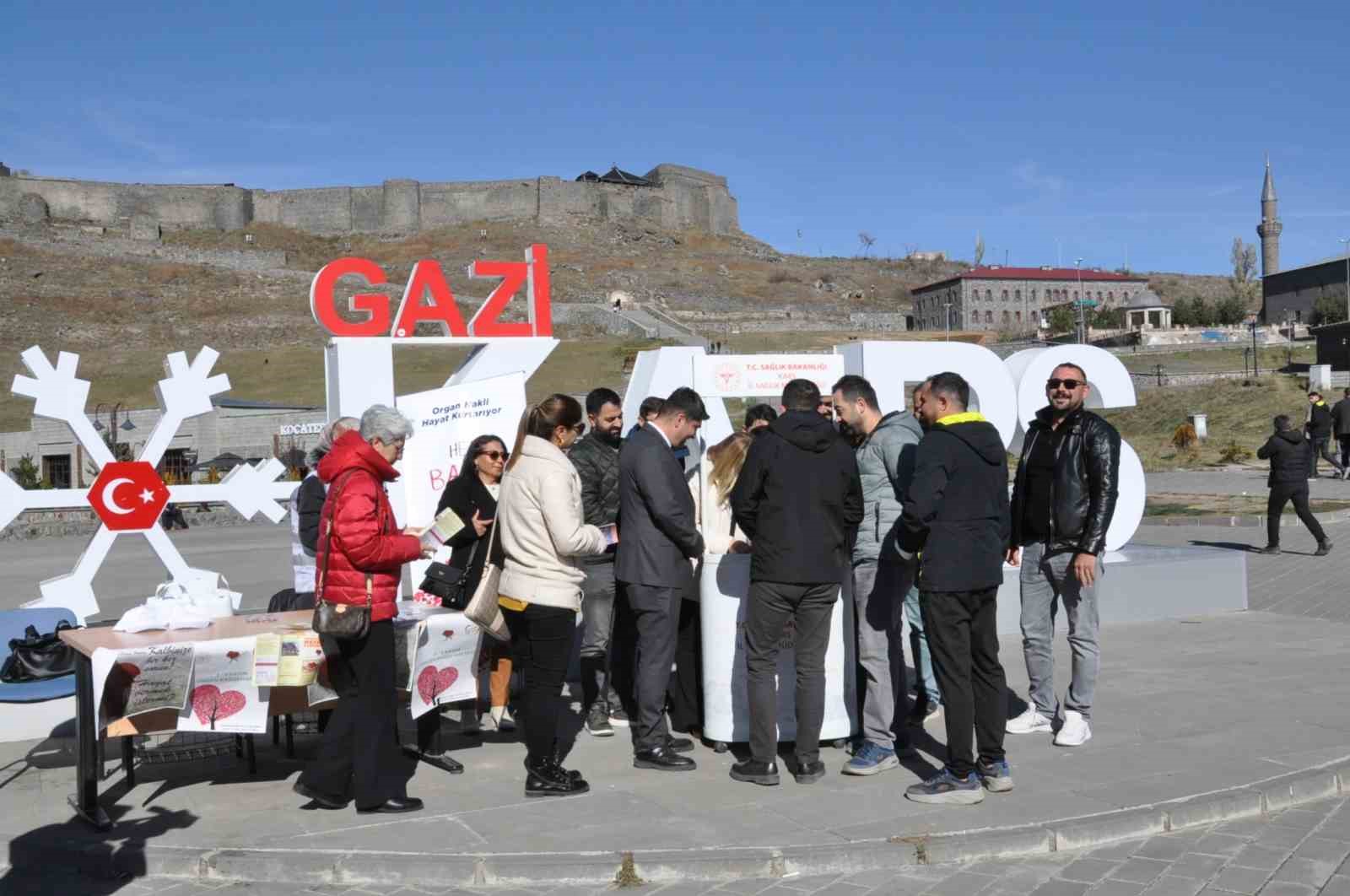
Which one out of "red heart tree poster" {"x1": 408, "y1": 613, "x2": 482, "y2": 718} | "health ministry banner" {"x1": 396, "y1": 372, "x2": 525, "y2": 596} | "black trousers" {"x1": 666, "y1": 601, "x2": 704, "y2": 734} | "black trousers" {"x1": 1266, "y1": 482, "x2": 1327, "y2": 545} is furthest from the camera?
"black trousers" {"x1": 1266, "y1": 482, "x2": 1327, "y2": 545}

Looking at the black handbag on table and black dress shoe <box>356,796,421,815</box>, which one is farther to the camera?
the black handbag on table

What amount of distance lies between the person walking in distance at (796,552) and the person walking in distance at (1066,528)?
110 cm

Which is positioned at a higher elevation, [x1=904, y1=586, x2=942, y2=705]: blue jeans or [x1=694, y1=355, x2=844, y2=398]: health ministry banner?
[x1=694, y1=355, x2=844, y2=398]: health ministry banner

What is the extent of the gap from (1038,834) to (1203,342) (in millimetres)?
80204

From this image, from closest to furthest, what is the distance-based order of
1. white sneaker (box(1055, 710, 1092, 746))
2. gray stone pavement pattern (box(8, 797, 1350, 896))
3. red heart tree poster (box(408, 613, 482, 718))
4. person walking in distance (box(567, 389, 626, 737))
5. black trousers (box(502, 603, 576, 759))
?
gray stone pavement pattern (box(8, 797, 1350, 896)), black trousers (box(502, 603, 576, 759)), red heart tree poster (box(408, 613, 482, 718)), white sneaker (box(1055, 710, 1092, 746)), person walking in distance (box(567, 389, 626, 737))

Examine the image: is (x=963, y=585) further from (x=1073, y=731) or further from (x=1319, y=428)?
(x=1319, y=428)

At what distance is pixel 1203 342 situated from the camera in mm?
78125

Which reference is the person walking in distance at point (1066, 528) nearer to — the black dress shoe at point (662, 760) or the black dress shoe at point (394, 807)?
the black dress shoe at point (662, 760)

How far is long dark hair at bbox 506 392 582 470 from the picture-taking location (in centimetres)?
592

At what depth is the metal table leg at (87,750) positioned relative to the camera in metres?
5.49

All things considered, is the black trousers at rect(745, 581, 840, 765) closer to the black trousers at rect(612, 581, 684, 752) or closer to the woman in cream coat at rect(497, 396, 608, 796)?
the black trousers at rect(612, 581, 684, 752)

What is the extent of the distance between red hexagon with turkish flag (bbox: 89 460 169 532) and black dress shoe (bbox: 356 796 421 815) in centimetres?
378

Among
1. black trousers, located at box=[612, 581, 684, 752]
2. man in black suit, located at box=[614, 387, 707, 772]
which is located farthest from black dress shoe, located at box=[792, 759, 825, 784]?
black trousers, located at box=[612, 581, 684, 752]

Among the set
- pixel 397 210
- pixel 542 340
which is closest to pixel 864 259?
pixel 397 210
